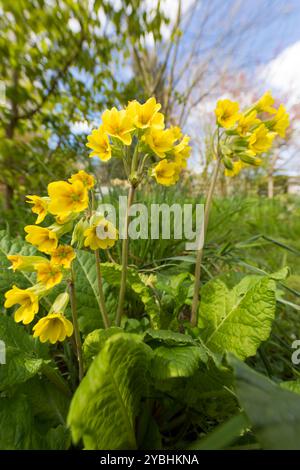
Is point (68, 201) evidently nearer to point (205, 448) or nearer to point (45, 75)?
point (205, 448)

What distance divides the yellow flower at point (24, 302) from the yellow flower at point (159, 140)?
33 cm

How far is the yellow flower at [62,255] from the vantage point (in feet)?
1.68

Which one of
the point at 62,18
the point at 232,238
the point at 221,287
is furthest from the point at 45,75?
the point at 221,287

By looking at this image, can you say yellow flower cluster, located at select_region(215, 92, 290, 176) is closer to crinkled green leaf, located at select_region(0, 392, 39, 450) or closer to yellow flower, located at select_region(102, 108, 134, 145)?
yellow flower, located at select_region(102, 108, 134, 145)

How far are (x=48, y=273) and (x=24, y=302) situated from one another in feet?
0.22

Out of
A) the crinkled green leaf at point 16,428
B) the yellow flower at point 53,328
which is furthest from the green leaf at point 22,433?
the yellow flower at point 53,328

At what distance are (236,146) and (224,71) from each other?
671cm

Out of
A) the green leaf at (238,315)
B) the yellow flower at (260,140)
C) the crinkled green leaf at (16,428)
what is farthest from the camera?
the yellow flower at (260,140)

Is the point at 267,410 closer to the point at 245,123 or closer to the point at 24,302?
the point at 24,302

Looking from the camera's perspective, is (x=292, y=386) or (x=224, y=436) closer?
(x=224, y=436)

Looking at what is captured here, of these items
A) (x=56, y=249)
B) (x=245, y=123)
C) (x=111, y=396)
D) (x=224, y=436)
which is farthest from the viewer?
(x=245, y=123)

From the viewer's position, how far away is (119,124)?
0.56 metres

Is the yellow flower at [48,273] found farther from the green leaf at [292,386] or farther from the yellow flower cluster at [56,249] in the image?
the green leaf at [292,386]

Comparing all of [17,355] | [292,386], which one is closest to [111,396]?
[17,355]
